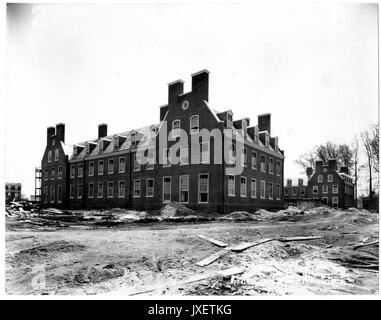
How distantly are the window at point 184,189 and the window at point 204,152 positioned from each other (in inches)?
81.0

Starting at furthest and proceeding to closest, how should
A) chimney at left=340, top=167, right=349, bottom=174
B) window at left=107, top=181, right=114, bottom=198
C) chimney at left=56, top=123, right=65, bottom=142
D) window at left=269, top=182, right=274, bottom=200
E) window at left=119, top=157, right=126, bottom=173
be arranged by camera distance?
chimney at left=340, top=167, right=349, bottom=174 → chimney at left=56, top=123, right=65, bottom=142 → window at left=107, top=181, right=114, bottom=198 → window at left=119, top=157, right=126, bottom=173 → window at left=269, top=182, right=274, bottom=200

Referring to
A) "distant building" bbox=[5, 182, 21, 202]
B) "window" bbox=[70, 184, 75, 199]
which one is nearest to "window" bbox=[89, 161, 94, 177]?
"window" bbox=[70, 184, 75, 199]

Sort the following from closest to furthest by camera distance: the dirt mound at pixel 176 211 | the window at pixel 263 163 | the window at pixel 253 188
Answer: the dirt mound at pixel 176 211 < the window at pixel 253 188 < the window at pixel 263 163

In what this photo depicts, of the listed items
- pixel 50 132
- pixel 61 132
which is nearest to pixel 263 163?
pixel 61 132

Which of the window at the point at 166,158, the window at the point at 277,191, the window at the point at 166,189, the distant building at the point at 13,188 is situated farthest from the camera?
the window at the point at 277,191

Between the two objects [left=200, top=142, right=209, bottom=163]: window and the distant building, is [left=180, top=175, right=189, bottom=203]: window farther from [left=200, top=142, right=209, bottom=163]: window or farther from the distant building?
the distant building

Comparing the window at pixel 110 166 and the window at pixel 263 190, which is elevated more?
the window at pixel 110 166

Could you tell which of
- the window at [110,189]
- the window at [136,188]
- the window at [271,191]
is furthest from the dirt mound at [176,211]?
the window at [271,191]

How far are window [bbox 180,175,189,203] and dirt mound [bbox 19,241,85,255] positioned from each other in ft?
45.6

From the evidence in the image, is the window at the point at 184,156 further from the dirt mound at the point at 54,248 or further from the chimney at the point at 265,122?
the dirt mound at the point at 54,248

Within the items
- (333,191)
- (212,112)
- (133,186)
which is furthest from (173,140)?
(333,191)

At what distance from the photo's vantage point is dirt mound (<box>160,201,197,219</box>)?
22031mm

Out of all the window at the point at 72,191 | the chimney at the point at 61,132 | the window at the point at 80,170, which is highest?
the chimney at the point at 61,132

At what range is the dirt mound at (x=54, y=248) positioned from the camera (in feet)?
32.2
